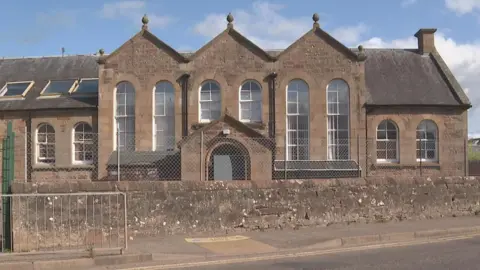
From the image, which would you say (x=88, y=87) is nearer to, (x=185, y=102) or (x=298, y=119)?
(x=185, y=102)

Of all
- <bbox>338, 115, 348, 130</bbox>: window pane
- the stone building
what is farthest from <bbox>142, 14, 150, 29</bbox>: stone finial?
<bbox>338, 115, 348, 130</bbox>: window pane

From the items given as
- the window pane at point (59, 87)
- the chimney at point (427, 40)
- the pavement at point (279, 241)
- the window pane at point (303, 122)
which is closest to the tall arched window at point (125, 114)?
the window pane at point (59, 87)

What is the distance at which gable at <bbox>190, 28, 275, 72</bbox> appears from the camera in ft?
76.9

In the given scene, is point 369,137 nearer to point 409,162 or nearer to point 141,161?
point 409,162

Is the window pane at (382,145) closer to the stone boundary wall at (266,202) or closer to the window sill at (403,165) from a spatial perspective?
the window sill at (403,165)

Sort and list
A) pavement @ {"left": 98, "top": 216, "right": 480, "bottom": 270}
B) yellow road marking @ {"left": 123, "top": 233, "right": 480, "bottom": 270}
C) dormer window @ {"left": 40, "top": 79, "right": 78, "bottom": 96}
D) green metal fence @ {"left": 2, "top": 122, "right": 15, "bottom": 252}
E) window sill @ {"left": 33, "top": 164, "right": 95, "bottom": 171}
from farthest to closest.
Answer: dormer window @ {"left": 40, "top": 79, "right": 78, "bottom": 96} → window sill @ {"left": 33, "top": 164, "right": 95, "bottom": 171} → green metal fence @ {"left": 2, "top": 122, "right": 15, "bottom": 252} → pavement @ {"left": 98, "top": 216, "right": 480, "bottom": 270} → yellow road marking @ {"left": 123, "top": 233, "right": 480, "bottom": 270}

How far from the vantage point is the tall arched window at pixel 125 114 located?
78.0 ft

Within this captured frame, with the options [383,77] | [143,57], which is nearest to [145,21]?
[143,57]

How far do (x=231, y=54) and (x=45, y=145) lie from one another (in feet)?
32.9

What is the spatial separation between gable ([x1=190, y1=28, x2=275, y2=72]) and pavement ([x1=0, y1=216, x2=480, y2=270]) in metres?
11.8

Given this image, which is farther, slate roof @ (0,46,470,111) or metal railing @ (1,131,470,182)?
slate roof @ (0,46,470,111)

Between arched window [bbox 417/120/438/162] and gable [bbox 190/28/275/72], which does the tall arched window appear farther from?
arched window [bbox 417/120/438/162]

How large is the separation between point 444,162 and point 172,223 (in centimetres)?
1684

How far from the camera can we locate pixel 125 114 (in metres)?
23.8
